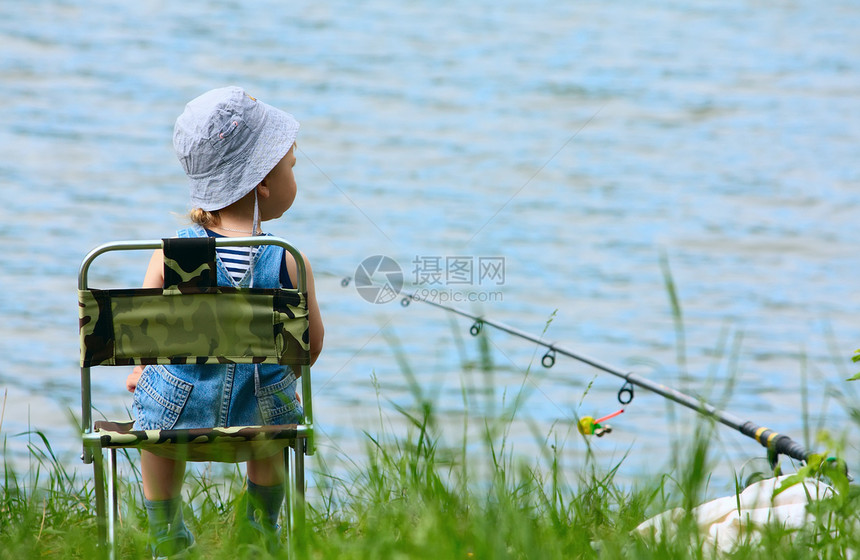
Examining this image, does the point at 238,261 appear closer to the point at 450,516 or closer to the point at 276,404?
the point at 276,404

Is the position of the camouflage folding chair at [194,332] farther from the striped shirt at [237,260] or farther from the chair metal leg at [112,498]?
the striped shirt at [237,260]

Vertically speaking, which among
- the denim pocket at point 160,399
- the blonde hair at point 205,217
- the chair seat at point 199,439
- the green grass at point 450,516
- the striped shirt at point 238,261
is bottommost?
the green grass at point 450,516

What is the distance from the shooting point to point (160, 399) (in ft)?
7.06

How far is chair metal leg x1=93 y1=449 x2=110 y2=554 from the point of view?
76.0 inches

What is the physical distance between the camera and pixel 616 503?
2.37m

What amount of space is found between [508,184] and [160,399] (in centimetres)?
925

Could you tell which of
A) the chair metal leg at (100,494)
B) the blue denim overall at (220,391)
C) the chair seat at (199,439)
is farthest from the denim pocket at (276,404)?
the chair metal leg at (100,494)

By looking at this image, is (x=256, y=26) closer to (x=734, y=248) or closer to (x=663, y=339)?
(x=734, y=248)

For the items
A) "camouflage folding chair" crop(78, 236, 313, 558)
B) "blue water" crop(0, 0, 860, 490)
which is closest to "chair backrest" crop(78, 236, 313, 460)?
"camouflage folding chair" crop(78, 236, 313, 558)

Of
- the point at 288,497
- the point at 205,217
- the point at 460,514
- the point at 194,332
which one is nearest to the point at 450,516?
the point at 460,514

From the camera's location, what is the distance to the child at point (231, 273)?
214 centimetres

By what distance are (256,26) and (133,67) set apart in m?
2.10

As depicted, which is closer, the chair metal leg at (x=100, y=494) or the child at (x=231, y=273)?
the chair metal leg at (x=100, y=494)

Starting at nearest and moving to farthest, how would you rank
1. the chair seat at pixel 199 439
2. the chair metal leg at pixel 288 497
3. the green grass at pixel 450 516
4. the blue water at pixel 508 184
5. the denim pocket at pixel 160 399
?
the green grass at pixel 450 516, the chair metal leg at pixel 288 497, the chair seat at pixel 199 439, the denim pocket at pixel 160 399, the blue water at pixel 508 184
